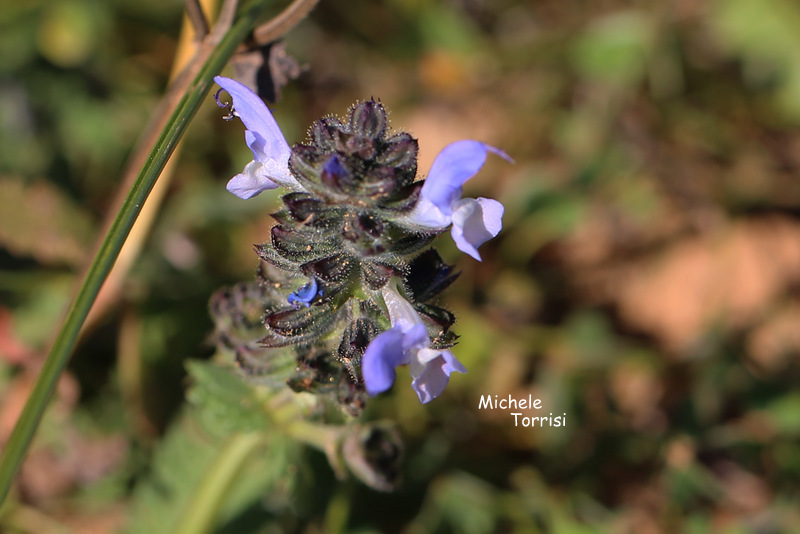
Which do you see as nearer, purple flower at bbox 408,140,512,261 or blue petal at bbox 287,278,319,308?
purple flower at bbox 408,140,512,261

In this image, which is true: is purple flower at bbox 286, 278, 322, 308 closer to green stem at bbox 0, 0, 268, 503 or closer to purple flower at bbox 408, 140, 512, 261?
purple flower at bbox 408, 140, 512, 261

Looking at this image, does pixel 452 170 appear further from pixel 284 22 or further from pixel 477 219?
pixel 284 22

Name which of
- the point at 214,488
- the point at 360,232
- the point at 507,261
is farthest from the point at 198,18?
the point at 507,261

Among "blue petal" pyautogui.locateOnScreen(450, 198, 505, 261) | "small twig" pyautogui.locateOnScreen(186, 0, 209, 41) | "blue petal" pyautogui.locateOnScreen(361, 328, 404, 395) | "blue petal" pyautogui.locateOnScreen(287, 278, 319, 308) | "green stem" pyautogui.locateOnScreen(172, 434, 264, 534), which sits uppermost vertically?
"small twig" pyautogui.locateOnScreen(186, 0, 209, 41)

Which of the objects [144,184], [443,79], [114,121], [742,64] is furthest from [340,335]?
[742,64]

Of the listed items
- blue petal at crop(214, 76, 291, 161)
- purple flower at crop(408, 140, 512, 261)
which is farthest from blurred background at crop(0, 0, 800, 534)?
purple flower at crop(408, 140, 512, 261)

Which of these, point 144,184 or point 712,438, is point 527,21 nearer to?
point 712,438

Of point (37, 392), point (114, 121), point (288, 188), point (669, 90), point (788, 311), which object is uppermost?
point (669, 90)

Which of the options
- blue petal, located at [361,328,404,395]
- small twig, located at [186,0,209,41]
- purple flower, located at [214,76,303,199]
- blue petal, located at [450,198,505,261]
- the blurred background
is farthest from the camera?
the blurred background
